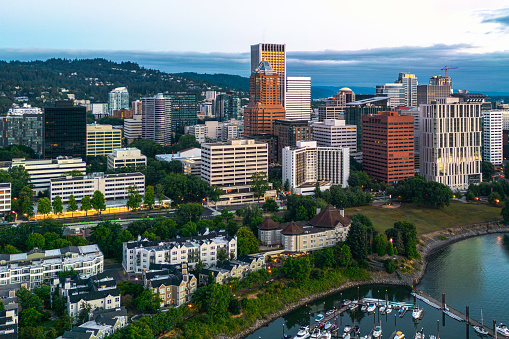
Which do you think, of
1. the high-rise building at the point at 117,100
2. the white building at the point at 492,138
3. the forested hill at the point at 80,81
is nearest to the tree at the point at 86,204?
the white building at the point at 492,138

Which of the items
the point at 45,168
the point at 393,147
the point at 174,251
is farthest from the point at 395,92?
the point at 174,251

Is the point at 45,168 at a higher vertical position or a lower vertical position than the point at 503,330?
higher

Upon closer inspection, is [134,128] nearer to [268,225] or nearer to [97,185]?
[97,185]

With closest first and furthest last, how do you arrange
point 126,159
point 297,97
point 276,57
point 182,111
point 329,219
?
1. point 329,219
2. point 126,159
3. point 182,111
4. point 276,57
5. point 297,97

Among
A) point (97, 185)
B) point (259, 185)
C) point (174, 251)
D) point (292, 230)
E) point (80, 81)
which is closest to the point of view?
point (174, 251)

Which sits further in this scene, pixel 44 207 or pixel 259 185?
pixel 259 185

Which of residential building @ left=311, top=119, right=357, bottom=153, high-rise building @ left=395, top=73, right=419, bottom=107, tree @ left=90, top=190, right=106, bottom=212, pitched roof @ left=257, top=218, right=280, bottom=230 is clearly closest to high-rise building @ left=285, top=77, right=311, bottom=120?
residential building @ left=311, top=119, right=357, bottom=153

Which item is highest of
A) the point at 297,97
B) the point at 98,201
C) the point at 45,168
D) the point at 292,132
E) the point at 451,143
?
Result: the point at 297,97
